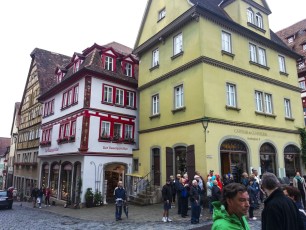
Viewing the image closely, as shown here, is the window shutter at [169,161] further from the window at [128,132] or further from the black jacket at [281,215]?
the black jacket at [281,215]

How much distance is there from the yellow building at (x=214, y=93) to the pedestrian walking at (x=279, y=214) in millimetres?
12183

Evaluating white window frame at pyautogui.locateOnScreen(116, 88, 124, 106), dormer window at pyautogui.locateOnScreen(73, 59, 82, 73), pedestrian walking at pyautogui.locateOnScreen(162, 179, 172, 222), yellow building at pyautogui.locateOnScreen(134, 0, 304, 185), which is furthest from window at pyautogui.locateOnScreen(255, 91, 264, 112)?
dormer window at pyautogui.locateOnScreen(73, 59, 82, 73)

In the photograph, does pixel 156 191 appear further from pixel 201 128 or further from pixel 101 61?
pixel 101 61

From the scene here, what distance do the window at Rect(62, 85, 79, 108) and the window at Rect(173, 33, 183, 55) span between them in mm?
9425

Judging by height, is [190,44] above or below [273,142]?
above

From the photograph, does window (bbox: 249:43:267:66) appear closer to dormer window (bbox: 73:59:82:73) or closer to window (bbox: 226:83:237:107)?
window (bbox: 226:83:237:107)

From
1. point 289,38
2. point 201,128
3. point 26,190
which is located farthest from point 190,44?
point 26,190

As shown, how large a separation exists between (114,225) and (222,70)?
1182 cm

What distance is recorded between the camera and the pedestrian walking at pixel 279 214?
361cm

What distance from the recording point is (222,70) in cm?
1833

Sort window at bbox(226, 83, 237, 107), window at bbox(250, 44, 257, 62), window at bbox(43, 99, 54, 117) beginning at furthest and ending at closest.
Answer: window at bbox(43, 99, 54, 117)
window at bbox(250, 44, 257, 62)
window at bbox(226, 83, 237, 107)

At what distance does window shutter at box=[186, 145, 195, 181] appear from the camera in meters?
16.8

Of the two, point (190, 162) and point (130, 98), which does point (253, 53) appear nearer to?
point (190, 162)

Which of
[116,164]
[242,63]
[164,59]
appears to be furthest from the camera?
[116,164]
